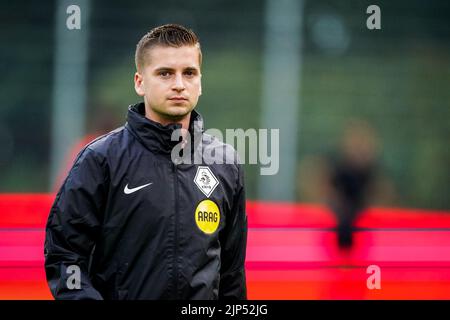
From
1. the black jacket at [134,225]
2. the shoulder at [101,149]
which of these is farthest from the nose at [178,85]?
the shoulder at [101,149]

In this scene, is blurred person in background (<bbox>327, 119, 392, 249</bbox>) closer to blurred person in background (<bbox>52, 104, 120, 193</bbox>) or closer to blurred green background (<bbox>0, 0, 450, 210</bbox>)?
blurred green background (<bbox>0, 0, 450, 210</bbox>)

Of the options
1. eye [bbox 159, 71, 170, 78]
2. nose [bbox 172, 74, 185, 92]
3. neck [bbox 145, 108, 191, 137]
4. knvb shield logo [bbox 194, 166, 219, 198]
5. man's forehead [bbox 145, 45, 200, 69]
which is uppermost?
man's forehead [bbox 145, 45, 200, 69]

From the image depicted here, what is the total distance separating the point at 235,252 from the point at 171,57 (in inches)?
23.5

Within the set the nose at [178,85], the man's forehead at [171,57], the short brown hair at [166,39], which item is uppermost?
the short brown hair at [166,39]

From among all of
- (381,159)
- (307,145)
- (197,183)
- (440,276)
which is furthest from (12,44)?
(197,183)

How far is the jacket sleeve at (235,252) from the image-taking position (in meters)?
2.13

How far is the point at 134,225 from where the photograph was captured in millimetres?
1933

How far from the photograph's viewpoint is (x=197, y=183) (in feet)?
6.64

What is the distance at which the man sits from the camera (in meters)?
1.91

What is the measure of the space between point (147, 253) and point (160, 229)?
0.23ft

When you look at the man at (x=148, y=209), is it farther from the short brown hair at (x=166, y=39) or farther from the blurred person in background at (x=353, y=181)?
the blurred person in background at (x=353, y=181)

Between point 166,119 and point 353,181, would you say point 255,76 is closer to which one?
point 353,181

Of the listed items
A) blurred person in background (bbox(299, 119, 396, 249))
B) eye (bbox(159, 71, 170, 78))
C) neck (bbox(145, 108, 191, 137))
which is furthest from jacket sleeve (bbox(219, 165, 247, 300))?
blurred person in background (bbox(299, 119, 396, 249))
